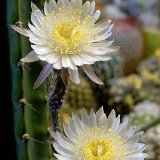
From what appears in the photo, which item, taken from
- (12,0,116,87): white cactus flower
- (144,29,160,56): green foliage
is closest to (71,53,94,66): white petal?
(12,0,116,87): white cactus flower

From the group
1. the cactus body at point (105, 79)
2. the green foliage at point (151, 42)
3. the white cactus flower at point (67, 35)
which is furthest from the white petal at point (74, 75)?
the green foliage at point (151, 42)

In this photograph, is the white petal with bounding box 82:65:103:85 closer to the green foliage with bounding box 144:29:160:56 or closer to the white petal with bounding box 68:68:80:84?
the white petal with bounding box 68:68:80:84

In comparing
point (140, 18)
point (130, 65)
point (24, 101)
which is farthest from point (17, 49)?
point (140, 18)

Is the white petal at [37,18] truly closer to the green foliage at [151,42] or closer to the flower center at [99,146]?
the flower center at [99,146]

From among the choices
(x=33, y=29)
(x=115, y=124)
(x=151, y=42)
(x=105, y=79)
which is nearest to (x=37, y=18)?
(x=33, y=29)

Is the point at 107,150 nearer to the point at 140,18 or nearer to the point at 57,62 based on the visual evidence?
the point at 57,62

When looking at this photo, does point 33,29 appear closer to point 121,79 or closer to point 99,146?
point 99,146
